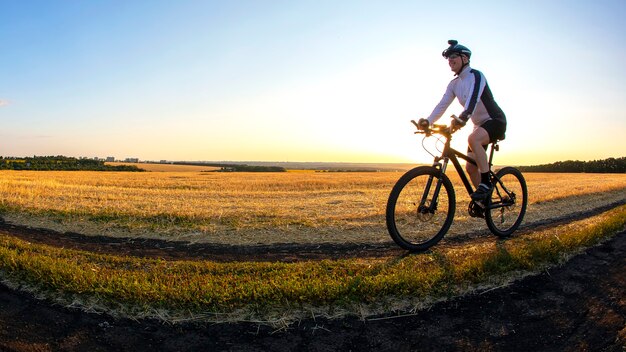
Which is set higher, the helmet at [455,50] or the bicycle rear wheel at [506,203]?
the helmet at [455,50]

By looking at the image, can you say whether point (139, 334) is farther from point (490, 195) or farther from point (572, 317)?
point (490, 195)

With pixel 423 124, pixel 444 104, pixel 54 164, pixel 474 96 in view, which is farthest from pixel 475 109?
pixel 54 164

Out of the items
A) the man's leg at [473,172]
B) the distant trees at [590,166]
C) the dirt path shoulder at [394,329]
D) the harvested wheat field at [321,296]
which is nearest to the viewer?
the dirt path shoulder at [394,329]

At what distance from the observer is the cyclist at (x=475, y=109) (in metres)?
5.89

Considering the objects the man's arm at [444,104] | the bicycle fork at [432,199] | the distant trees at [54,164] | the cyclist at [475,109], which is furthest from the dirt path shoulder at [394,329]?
the distant trees at [54,164]

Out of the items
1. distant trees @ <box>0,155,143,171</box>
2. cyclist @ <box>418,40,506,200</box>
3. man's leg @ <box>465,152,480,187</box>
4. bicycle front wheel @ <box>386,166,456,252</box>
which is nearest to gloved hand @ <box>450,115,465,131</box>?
cyclist @ <box>418,40,506,200</box>

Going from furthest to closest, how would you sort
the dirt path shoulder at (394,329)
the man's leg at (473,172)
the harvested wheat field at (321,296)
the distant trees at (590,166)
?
the distant trees at (590,166) → the man's leg at (473,172) → the harvested wheat field at (321,296) → the dirt path shoulder at (394,329)

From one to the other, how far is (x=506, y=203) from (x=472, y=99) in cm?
237

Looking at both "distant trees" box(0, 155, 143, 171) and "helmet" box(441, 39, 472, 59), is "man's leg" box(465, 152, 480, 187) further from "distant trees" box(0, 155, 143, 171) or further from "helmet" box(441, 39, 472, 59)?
"distant trees" box(0, 155, 143, 171)

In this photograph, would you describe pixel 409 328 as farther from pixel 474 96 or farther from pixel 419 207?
pixel 474 96

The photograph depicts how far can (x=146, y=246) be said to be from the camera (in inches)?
298

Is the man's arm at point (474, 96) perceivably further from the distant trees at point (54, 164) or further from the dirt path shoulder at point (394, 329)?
the distant trees at point (54, 164)

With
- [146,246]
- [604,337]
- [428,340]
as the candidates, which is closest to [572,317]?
[604,337]

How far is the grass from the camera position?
397 cm
